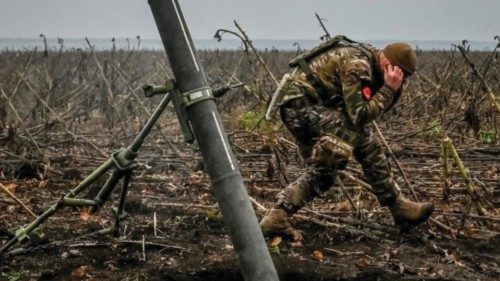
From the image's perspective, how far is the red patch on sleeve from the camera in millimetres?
4047

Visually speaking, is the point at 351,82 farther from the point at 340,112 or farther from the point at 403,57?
the point at 403,57

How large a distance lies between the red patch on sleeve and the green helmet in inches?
11.9

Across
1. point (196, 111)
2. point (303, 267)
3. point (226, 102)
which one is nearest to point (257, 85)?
point (303, 267)

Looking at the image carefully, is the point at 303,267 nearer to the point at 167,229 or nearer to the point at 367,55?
the point at 167,229

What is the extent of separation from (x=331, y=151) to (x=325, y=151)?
0.16 ft

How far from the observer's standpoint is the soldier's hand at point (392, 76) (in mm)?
4152

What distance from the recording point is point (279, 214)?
429cm

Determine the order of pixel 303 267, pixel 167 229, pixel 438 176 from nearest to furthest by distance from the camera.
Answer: pixel 303 267 → pixel 167 229 → pixel 438 176

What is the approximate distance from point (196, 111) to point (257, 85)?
4.77 metres

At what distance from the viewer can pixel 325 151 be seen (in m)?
4.06

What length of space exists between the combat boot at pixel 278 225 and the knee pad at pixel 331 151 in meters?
0.54

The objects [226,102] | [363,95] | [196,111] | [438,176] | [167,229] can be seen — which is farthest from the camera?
[226,102]

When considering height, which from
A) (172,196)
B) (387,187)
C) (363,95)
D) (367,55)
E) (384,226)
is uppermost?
(367,55)

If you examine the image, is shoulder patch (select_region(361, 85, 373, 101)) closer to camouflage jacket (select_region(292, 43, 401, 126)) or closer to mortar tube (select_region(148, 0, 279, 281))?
camouflage jacket (select_region(292, 43, 401, 126))
